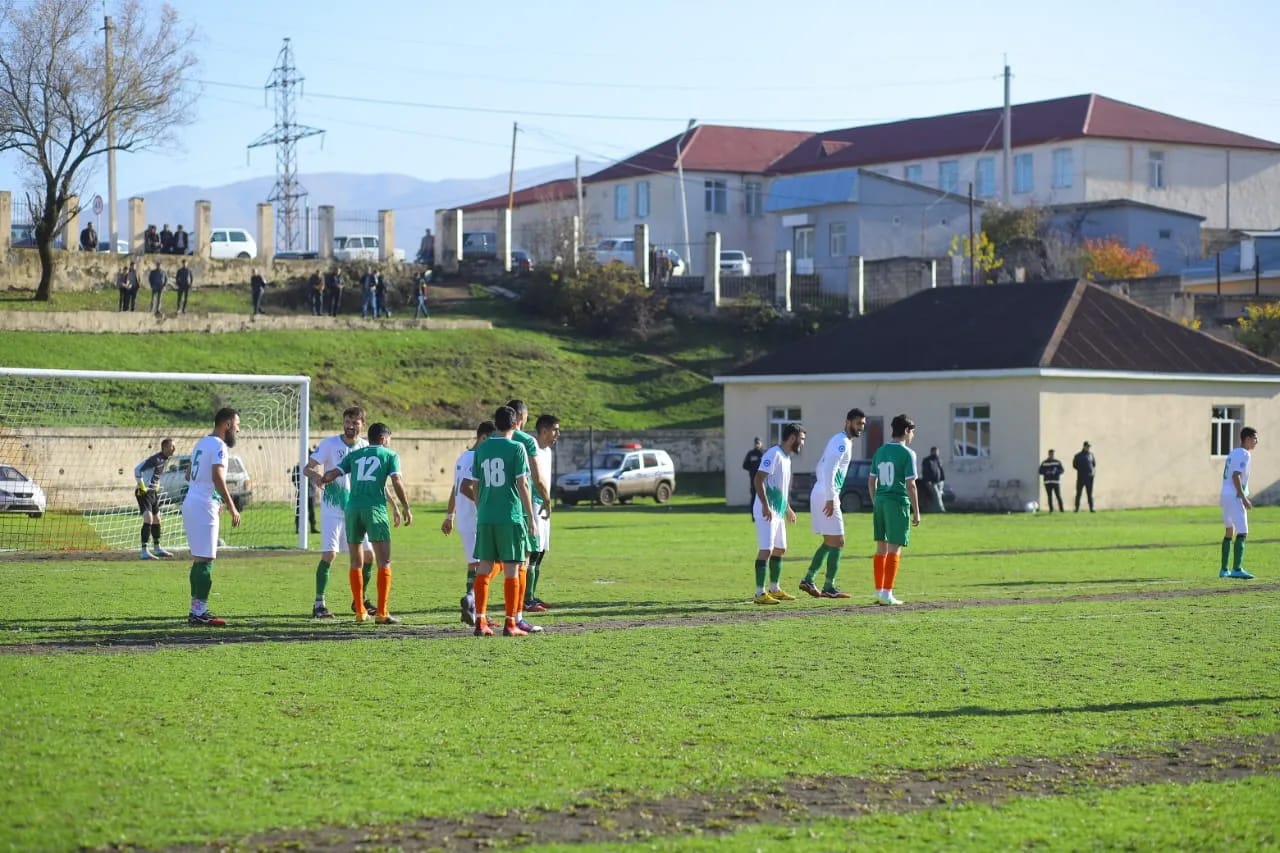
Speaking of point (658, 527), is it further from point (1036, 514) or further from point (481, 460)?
point (481, 460)

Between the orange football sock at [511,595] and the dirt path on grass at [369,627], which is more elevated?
the orange football sock at [511,595]

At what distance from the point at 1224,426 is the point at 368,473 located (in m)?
34.1

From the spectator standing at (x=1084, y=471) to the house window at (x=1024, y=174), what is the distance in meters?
41.2

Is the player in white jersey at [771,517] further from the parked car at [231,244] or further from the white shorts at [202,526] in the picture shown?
the parked car at [231,244]

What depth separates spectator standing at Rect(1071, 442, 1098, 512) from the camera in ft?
127

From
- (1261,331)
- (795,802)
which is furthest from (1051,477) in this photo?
(795,802)

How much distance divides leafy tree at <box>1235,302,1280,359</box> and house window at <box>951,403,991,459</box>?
16.3 meters

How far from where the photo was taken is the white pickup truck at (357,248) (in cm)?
6100

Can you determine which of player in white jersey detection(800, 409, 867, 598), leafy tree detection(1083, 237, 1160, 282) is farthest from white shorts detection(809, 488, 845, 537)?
leafy tree detection(1083, 237, 1160, 282)

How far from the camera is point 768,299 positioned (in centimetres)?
6228

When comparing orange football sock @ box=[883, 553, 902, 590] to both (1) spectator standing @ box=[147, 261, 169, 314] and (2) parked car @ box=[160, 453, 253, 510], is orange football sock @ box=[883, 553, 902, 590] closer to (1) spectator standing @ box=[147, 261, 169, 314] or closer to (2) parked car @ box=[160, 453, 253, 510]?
(2) parked car @ box=[160, 453, 253, 510]

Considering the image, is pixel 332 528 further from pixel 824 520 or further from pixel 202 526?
pixel 824 520

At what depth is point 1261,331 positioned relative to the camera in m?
53.0

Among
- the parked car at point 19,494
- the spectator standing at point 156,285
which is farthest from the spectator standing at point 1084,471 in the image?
the spectator standing at point 156,285
